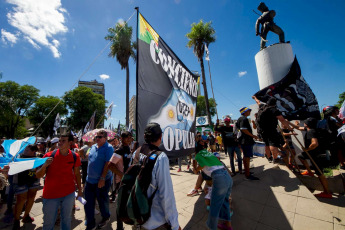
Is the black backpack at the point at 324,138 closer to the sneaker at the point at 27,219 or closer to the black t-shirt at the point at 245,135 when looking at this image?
the black t-shirt at the point at 245,135

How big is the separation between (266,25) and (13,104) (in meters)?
37.2

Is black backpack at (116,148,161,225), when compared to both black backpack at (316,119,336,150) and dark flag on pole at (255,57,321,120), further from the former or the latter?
dark flag on pole at (255,57,321,120)

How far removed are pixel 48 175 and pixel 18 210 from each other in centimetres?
158

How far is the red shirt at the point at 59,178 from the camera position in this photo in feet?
7.67

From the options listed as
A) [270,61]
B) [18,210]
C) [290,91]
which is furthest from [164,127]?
[270,61]

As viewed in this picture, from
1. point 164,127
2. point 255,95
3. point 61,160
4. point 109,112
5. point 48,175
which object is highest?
point 109,112

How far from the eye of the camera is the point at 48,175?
2418 mm

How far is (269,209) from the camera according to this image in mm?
2719

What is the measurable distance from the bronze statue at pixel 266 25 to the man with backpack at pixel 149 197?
321 inches

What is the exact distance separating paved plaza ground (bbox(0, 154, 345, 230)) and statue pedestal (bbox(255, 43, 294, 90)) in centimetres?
→ 401

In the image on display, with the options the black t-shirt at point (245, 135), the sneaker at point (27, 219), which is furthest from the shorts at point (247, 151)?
the sneaker at point (27, 219)

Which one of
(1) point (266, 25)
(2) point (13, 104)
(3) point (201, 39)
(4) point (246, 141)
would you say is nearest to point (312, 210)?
(4) point (246, 141)

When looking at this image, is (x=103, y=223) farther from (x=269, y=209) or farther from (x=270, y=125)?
(x=270, y=125)

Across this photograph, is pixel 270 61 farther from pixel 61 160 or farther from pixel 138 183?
pixel 61 160
